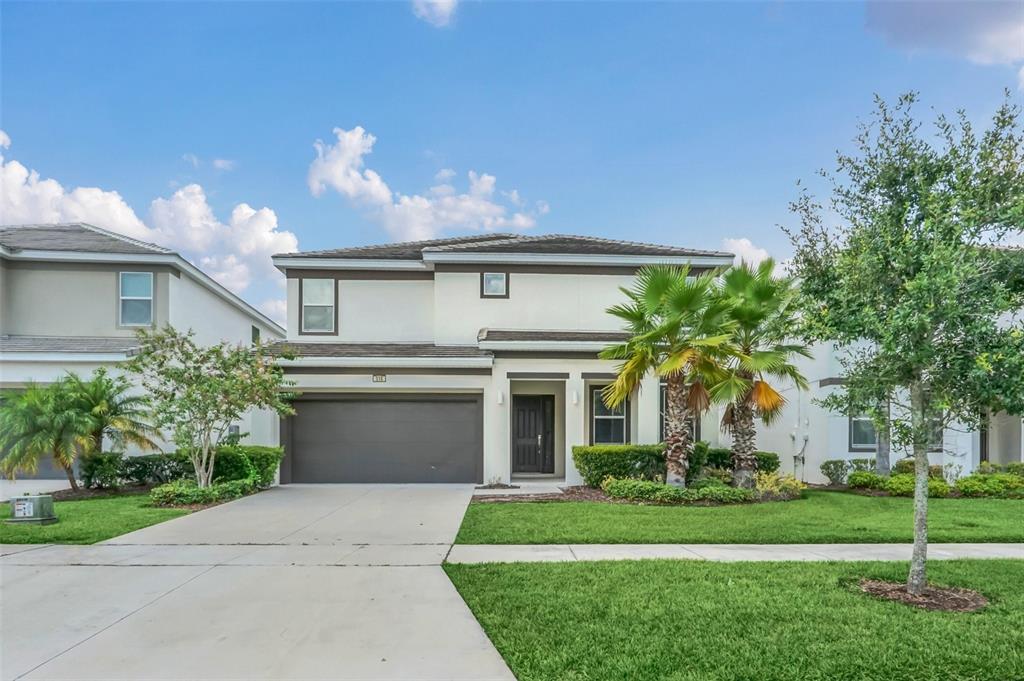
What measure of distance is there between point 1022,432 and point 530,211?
1666 centimetres

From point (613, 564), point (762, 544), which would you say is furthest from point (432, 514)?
point (762, 544)

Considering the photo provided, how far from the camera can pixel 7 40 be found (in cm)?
1175

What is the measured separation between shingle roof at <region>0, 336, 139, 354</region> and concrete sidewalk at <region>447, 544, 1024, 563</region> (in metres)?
11.1

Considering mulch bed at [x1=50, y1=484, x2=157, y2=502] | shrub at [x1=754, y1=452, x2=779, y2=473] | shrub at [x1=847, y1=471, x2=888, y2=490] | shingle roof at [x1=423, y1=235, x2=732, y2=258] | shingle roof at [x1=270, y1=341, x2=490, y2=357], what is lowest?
mulch bed at [x1=50, y1=484, x2=157, y2=502]

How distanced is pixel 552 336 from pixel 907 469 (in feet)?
30.4

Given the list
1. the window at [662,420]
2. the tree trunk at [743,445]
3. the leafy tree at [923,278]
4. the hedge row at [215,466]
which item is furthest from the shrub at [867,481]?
the hedge row at [215,466]

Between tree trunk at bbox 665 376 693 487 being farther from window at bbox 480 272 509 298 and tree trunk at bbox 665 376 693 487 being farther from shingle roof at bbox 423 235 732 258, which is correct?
window at bbox 480 272 509 298

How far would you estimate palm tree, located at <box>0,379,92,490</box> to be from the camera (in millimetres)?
11164

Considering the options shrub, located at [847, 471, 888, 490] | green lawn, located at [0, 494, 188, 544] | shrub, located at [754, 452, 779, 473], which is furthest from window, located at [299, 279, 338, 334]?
shrub, located at [847, 471, 888, 490]

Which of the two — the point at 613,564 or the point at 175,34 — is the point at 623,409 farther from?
the point at 175,34

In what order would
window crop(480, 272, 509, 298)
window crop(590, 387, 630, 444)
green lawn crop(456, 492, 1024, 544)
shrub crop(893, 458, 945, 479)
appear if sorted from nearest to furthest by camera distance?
green lawn crop(456, 492, 1024, 544), shrub crop(893, 458, 945, 479), window crop(590, 387, 630, 444), window crop(480, 272, 509, 298)

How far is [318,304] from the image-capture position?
637 inches

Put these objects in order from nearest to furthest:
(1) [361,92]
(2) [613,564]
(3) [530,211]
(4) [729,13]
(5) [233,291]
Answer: (2) [613,564]
(4) [729,13]
(1) [361,92]
(5) [233,291]
(3) [530,211]

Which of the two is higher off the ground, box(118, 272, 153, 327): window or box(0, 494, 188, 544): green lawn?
box(118, 272, 153, 327): window
